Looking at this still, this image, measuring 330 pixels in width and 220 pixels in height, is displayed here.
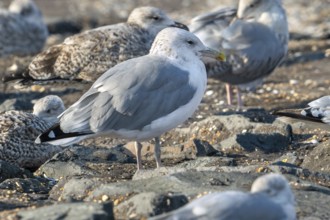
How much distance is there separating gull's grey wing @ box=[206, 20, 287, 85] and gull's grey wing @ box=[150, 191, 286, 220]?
6.16 meters

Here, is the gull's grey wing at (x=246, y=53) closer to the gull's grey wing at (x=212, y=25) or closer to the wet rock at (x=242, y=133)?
the gull's grey wing at (x=212, y=25)

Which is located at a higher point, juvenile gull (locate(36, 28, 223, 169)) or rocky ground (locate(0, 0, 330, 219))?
juvenile gull (locate(36, 28, 223, 169))

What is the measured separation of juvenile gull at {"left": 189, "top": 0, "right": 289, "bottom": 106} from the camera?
11.2 meters

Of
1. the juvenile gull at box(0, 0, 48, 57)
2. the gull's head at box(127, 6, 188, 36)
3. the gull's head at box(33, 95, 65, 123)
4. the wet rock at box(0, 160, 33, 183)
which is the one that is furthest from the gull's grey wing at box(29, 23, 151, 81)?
the juvenile gull at box(0, 0, 48, 57)

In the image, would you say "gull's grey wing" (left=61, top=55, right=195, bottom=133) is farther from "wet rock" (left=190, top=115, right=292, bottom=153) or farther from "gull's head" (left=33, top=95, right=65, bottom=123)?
"gull's head" (left=33, top=95, right=65, bottom=123)

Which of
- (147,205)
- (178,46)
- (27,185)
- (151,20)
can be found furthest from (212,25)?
(147,205)

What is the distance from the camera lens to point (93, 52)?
1005 centimetres

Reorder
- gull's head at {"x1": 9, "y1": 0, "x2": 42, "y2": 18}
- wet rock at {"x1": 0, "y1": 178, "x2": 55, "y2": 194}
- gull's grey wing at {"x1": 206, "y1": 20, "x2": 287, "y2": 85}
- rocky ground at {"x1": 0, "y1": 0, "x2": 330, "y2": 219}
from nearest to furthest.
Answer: rocky ground at {"x1": 0, "y1": 0, "x2": 330, "y2": 219}, wet rock at {"x1": 0, "y1": 178, "x2": 55, "y2": 194}, gull's grey wing at {"x1": 206, "y1": 20, "x2": 287, "y2": 85}, gull's head at {"x1": 9, "y1": 0, "x2": 42, "y2": 18}

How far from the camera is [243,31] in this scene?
1141 cm

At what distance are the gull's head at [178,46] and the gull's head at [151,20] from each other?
2.82 meters

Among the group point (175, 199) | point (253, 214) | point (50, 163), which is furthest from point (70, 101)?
point (253, 214)

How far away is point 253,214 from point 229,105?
6.15 meters

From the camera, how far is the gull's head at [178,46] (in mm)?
7406

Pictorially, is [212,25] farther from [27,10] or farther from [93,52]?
[27,10]
